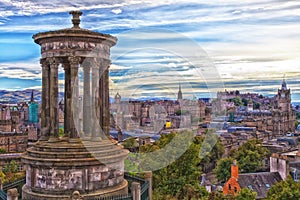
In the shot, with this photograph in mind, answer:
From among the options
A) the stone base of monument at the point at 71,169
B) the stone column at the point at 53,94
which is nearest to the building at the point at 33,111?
the stone column at the point at 53,94

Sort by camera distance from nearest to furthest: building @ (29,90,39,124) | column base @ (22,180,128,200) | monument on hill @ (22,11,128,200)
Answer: column base @ (22,180,128,200), monument on hill @ (22,11,128,200), building @ (29,90,39,124)

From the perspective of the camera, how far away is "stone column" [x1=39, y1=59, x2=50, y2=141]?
20672 millimetres

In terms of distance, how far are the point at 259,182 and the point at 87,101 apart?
36.4 meters

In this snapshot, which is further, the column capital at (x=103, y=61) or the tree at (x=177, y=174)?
the tree at (x=177, y=174)

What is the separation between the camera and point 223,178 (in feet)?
192

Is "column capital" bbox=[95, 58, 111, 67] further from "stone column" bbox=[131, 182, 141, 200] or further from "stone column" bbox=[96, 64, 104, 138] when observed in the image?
"stone column" bbox=[131, 182, 141, 200]

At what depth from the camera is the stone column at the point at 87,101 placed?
2012 cm

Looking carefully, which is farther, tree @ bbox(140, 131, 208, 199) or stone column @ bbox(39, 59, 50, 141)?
tree @ bbox(140, 131, 208, 199)

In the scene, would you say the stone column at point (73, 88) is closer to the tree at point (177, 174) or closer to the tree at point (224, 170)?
the tree at point (177, 174)

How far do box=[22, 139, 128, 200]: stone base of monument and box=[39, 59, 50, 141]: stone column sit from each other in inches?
40.8

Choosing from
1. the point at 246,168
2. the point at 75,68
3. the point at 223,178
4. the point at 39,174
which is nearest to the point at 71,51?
the point at 75,68

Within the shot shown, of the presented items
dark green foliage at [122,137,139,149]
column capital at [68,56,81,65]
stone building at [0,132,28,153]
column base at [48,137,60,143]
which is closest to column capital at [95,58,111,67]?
column capital at [68,56,81,65]

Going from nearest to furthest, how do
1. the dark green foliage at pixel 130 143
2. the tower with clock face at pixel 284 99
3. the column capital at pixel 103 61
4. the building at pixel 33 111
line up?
the column capital at pixel 103 61
the dark green foliage at pixel 130 143
the building at pixel 33 111
the tower with clock face at pixel 284 99

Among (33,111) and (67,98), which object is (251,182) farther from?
(33,111)
